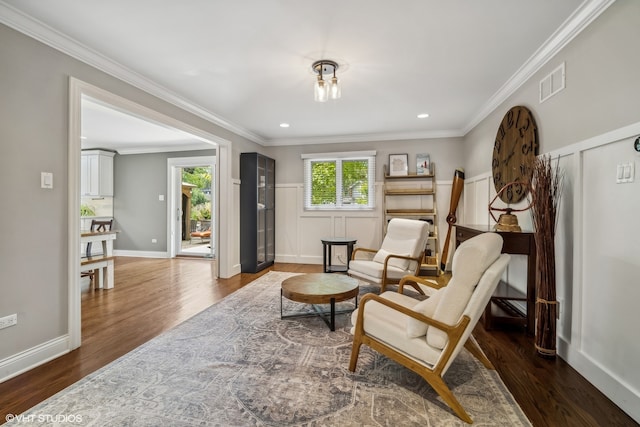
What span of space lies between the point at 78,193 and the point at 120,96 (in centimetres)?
104

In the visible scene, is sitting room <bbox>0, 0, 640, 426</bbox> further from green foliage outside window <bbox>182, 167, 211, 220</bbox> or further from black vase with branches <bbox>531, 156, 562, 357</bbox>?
green foliage outside window <bbox>182, 167, 211, 220</bbox>

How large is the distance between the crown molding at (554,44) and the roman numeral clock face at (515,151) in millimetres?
272

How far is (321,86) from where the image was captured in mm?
2832

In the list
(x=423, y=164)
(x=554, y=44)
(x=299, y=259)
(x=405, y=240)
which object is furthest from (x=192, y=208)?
(x=554, y=44)

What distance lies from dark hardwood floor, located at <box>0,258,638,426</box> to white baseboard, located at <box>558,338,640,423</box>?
37mm

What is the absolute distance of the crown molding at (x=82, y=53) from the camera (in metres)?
2.04

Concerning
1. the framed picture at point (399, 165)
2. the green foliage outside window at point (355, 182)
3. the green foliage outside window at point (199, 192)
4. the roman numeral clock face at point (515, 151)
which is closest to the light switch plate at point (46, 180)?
the roman numeral clock face at point (515, 151)

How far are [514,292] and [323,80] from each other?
305 cm

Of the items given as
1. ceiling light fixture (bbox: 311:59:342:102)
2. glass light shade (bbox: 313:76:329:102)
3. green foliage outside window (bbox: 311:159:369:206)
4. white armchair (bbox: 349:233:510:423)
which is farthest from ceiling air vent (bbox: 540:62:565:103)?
green foliage outside window (bbox: 311:159:369:206)

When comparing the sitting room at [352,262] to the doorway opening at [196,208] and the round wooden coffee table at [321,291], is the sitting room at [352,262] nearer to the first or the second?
the round wooden coffee table at [321,291]

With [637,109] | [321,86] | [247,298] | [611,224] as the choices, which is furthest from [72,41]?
[611,224]

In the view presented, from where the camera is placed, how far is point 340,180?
19.2 ft

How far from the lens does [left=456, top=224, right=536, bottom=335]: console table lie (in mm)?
2607

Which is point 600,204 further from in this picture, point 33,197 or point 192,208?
point 192,208
